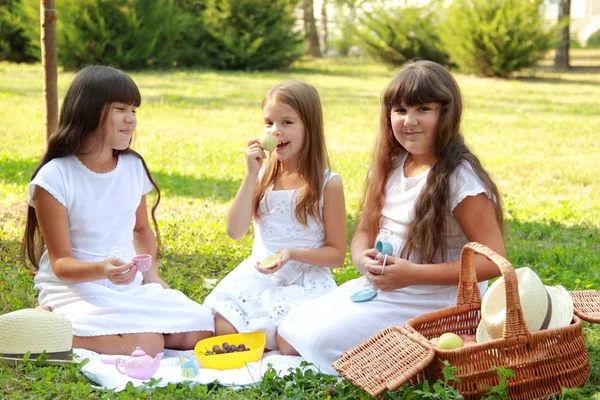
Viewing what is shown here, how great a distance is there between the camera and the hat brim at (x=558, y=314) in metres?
3.06

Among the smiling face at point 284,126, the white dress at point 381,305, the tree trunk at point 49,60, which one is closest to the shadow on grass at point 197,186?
the tree trunk at point 49,60

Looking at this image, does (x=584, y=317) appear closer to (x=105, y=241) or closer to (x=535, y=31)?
(x=105, y=241)

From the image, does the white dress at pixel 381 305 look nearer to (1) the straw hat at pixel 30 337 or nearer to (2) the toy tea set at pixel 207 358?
(2) the toy tea set at pixel 207 358

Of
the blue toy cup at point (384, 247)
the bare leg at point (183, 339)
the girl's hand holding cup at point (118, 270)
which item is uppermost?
the blue toy cup at point (384, 247)

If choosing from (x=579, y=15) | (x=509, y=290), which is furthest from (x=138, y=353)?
(x=579, y=15)

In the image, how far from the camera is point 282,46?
65.5ft

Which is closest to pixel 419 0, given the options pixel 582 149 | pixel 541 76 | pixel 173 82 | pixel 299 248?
pixel 541 76

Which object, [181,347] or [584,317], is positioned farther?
[181,347]

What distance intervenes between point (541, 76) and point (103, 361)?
1805 cm

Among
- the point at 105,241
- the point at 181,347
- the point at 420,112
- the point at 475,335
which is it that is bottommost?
the point at 181,347

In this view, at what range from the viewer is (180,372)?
3.38m

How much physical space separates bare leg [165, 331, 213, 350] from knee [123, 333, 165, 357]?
94 mm

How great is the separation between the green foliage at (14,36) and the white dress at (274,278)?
51.0 ft

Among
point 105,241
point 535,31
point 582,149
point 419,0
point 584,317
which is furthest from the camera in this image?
point 419,0
